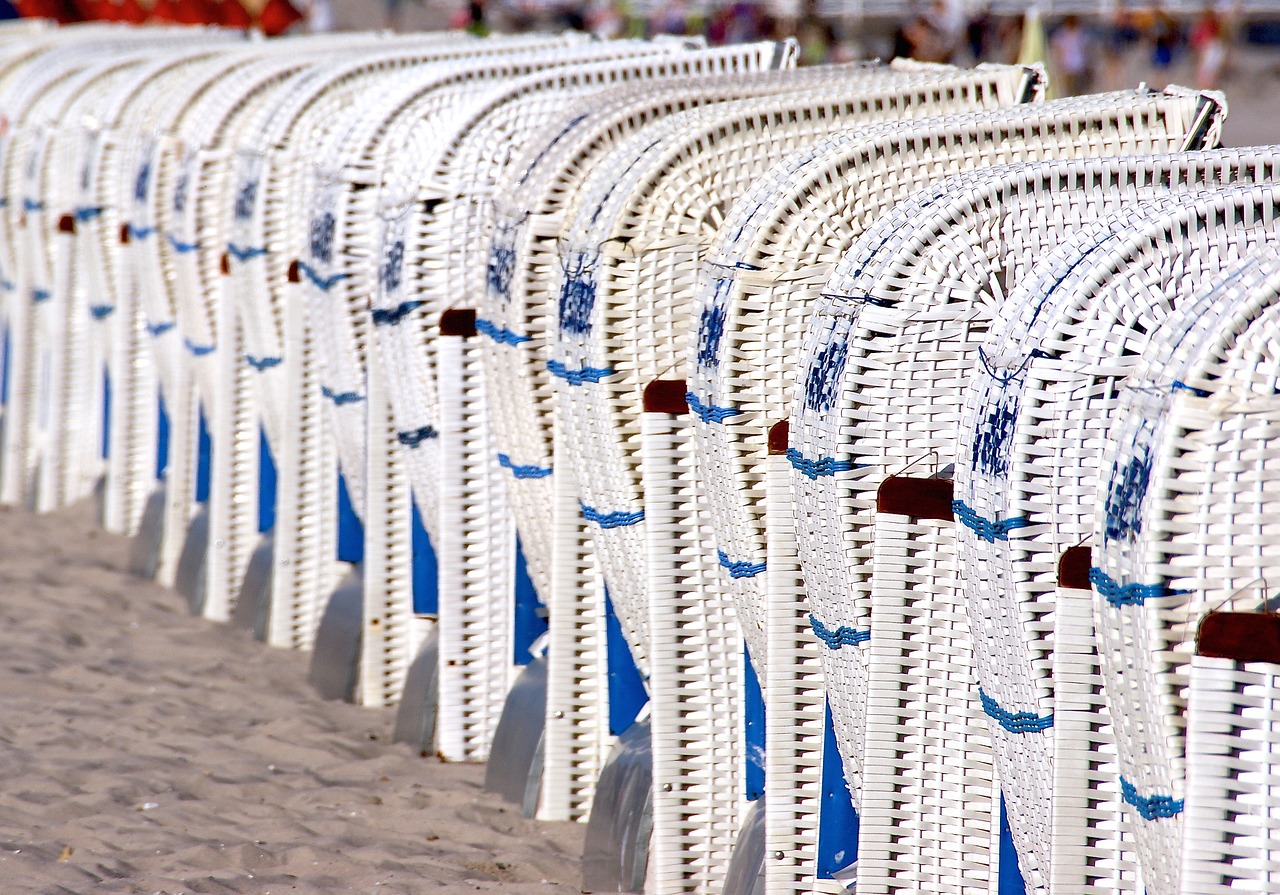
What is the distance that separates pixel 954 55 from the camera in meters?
24.9

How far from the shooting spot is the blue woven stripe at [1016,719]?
8.83 ft

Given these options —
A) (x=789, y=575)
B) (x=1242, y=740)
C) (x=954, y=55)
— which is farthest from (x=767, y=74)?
(x=954, y=55)

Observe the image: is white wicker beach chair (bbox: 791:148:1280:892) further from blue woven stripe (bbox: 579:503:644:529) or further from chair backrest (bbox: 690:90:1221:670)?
blue woven stripe (bbox: 579:503:644:529)

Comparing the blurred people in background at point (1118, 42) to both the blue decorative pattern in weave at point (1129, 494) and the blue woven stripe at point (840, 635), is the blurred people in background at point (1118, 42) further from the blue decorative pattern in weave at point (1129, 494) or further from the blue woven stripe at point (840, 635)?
the blue decorative pattern in weave at point (1129, 494)

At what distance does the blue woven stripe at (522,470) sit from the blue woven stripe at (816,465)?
130 centimetres

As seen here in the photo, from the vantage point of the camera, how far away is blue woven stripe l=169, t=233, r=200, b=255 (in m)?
6.39

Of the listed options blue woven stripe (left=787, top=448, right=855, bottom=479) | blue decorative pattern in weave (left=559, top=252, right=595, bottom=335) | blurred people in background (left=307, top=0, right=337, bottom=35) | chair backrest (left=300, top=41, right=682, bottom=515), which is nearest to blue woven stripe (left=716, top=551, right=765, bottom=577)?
blue woven stripe (left=787, top=448, right=855, bottom=479)

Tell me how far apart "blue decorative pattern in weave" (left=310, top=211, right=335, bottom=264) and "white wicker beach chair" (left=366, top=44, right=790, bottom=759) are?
15.1 inches

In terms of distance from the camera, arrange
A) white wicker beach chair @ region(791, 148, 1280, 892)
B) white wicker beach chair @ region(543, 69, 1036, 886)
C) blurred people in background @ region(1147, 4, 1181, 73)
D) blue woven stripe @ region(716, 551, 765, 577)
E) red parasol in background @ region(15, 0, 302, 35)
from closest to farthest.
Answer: white wicker beach chair @ region(791, 148, 1280, 892)
blue woven stripe @ region(716, 551, 765, 577)
white wicker beach chair @ region(543, 69, 1036, 886)
red parasol in background @ region(15, 0, 302, 35)
blurred people in background @ region(1147, 4, 1181, 73)

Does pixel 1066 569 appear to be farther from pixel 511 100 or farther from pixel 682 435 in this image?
pixel 511 100

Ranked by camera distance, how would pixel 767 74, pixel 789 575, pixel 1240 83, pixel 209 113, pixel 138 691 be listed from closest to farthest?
pixel 789 575 < pixel 767 74 < pixel 138 691 < pixel 209 113 < pixel 1240 83

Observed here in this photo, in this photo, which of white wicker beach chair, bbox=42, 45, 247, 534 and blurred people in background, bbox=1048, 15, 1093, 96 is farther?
blurred people in background, bbox=1048, 15, 1093, 96

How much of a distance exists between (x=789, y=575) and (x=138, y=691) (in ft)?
9.56

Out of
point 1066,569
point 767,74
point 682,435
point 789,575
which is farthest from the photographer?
point 767,74
